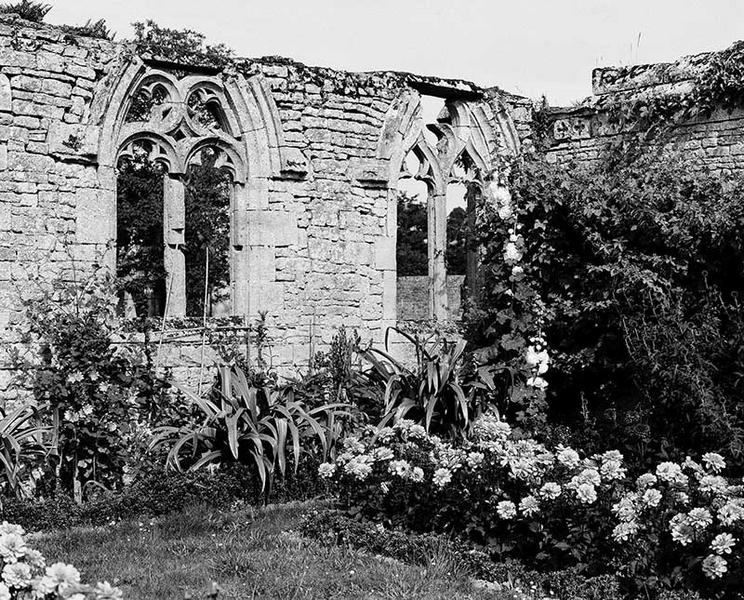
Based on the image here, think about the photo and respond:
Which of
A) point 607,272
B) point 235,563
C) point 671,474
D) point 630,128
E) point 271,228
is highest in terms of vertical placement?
point 630,128

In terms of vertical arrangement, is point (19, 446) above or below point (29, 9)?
below

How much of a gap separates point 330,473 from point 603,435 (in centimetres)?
231

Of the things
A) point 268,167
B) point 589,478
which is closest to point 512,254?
point 268,167

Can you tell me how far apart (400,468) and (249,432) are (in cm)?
185

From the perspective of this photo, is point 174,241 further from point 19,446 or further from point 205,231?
point 205,231

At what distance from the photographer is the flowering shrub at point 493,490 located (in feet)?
16.4

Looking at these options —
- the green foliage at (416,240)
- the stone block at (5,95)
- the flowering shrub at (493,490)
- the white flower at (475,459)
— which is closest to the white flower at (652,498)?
the flowering shrub at (493,490)

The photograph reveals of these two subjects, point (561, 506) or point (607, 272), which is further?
point (607, 272)

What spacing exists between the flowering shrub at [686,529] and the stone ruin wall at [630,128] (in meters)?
5.87

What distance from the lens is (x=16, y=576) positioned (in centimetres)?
338

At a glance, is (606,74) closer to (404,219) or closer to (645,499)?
(645,499)

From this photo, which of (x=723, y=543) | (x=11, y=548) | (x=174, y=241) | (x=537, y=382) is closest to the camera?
(x=11, y=548)

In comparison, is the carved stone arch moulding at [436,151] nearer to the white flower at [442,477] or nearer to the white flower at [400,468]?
the white flower at [400,468]

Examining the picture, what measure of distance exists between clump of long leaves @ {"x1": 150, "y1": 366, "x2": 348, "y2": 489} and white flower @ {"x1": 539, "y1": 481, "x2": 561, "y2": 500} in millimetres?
2403
